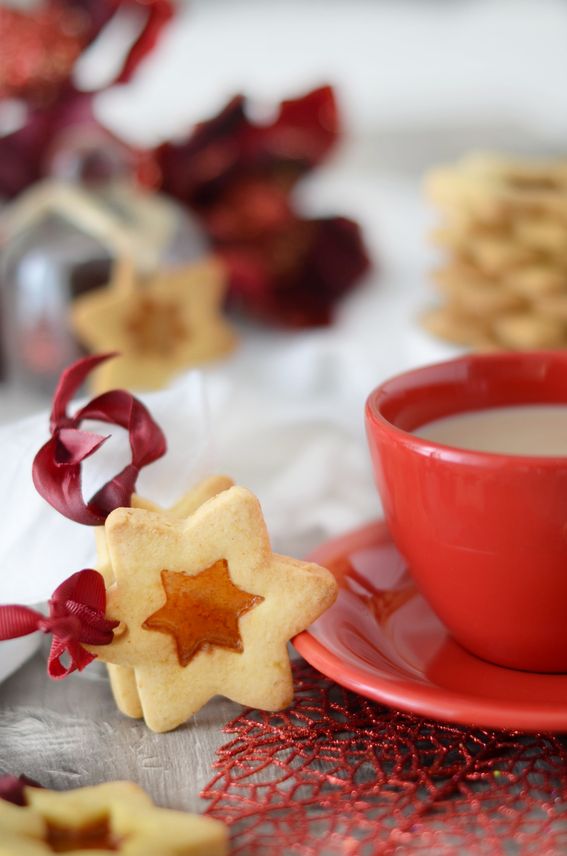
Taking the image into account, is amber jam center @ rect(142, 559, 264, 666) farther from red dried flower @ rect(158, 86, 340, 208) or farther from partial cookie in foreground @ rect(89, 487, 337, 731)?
red dried flower @ rect(158, 86, 340, 208)

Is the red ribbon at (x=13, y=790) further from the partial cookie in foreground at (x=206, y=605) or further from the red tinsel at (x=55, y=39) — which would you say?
the red tinsel at (x=55, y=39)

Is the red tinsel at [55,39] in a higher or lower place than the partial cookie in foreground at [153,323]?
higher

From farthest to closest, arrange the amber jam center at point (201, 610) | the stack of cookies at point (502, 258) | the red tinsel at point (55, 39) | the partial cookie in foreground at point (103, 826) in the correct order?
the red tinsel at point (55, 39), the stack of cookies at point (502, 258), the amber jam center at point (201, 610), the partial cookie in foreground at point (103, 826)

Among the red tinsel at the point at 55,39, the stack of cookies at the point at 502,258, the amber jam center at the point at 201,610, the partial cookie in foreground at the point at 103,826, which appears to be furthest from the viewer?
the red tinsel at the point at 55,39

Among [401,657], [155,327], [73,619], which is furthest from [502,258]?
[73,619]

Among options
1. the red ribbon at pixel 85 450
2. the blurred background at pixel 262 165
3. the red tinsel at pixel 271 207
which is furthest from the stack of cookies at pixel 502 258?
the red ribbon at pixel 85 450

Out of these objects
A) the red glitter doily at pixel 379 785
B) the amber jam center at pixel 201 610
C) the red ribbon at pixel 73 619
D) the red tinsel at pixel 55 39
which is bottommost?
the red glitter doily at pixel 379 785
